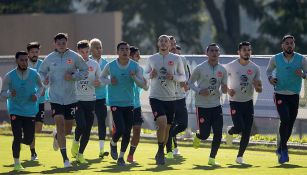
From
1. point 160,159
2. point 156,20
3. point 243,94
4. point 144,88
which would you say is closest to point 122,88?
point 144,88

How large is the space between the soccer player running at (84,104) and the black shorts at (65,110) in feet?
2.10

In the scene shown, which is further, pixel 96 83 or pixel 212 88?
pixel 96 83

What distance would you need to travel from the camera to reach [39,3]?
6097 cm

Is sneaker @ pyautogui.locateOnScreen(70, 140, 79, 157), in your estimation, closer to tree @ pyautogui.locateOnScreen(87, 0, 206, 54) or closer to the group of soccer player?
the group of soccer player

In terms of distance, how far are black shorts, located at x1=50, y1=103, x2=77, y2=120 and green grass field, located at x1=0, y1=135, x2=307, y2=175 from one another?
→ 881mm

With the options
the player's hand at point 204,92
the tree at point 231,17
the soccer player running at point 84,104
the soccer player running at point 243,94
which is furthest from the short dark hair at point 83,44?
the tree at point 231,17

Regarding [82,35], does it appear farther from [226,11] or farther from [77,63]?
[77,63]

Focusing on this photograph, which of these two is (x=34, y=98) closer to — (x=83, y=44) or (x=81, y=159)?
(x=81, y=159)

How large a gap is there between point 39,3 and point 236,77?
41.4 metres

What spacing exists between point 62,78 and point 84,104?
177cm

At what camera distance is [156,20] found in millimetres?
61375

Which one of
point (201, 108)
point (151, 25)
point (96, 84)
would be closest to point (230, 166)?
point (201, 108)

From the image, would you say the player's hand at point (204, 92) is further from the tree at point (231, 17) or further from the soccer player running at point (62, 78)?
the tree at point (231, 17)

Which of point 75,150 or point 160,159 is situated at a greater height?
point 75,150
